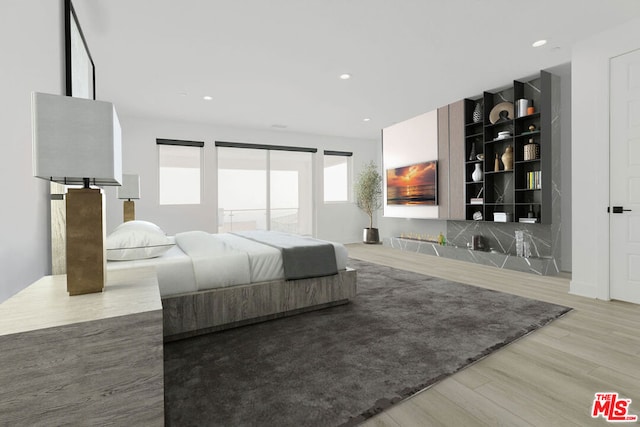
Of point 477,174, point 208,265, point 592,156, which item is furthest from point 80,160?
point 477,174

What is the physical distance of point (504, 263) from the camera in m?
4.75

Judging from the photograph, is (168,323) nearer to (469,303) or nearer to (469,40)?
(469,303)

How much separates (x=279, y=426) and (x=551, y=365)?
65.3 inches

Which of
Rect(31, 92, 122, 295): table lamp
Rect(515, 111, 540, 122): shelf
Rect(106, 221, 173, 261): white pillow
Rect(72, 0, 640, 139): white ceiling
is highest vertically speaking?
Rect(72, 0, 640, 139): white ceiling

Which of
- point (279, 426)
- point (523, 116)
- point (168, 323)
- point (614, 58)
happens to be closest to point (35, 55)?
point (168, 323)

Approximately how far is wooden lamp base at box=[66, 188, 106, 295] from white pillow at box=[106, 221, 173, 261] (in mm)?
947

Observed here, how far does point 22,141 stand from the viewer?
1629 mm

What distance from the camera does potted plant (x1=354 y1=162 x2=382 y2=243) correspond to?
764cm

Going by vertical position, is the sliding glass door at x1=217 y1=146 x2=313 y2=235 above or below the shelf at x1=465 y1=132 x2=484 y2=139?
below

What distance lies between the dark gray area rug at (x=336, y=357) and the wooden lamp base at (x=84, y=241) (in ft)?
2.34

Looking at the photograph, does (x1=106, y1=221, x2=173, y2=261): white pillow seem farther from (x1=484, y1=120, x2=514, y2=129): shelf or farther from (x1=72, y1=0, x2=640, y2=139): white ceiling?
(x1=484, y1=120, x2=514, y2=129): shelf

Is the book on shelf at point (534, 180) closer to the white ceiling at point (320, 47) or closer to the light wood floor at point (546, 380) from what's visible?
the white ceiling at point (320, 47)

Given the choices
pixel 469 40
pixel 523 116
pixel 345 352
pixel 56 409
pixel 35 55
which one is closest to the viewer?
pixel 56 409

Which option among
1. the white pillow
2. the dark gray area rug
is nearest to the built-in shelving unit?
the dark gray area rug
